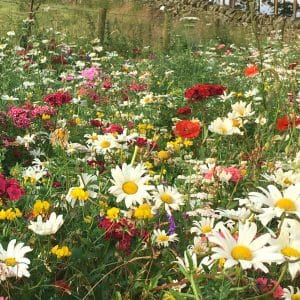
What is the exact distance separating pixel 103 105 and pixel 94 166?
2.05 m

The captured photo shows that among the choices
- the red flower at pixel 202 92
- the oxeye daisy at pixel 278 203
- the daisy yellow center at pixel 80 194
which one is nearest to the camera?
the oxeye daisy at pixel 278 203

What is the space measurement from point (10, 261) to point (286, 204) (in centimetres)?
66

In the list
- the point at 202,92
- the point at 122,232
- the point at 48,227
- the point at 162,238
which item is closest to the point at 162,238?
the point at 162,238

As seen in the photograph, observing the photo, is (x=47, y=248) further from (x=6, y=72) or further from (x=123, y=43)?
(x=123, y=43)

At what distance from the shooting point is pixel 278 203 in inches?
52.8

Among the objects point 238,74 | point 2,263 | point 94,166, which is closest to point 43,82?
point 238,74

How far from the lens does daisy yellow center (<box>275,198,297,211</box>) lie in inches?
52.1

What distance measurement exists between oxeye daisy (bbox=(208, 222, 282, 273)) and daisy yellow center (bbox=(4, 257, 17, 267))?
496mm

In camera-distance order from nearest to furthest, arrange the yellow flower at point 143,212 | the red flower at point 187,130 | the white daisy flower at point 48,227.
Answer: the white daisy flower at point 48,227 < the yellow flower at point 143,212 < the red flower at point 187,130

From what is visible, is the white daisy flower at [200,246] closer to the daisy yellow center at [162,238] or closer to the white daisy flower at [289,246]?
the daisy yellow center at [162,238]

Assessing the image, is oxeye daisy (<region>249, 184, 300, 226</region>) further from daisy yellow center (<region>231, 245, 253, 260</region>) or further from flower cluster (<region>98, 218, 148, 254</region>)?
flower cluster (<region>98, 218, 148, 254</region>)

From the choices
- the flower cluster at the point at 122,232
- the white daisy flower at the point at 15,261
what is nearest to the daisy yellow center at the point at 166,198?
the flower cluster at the point at 122,232

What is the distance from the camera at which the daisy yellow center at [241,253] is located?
3.79 ft

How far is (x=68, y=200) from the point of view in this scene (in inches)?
70.3
